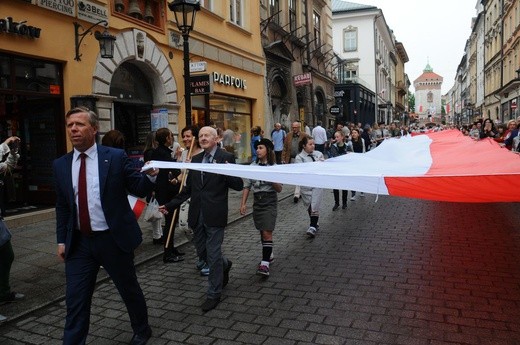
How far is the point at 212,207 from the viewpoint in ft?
15.4

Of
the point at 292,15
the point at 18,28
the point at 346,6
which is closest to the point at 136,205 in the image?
the point at 18,28

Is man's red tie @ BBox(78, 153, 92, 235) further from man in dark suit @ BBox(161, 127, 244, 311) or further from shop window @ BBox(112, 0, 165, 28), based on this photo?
shop window @ BBox(112, 0, 165, 28)

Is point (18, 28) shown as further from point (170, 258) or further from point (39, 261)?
point (170, 258)

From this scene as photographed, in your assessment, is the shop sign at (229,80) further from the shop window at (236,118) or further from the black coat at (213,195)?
the black coat at (213,195)

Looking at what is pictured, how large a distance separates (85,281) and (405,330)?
2.80 metres

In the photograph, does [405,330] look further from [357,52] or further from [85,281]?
[357,52]

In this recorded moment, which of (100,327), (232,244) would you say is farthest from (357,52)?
(100,327)

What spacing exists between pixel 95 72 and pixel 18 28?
2.06 metres

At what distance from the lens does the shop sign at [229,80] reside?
50.3 ft

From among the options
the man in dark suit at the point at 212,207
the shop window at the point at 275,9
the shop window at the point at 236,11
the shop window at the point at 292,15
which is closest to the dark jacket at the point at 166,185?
the man in dark suit at the point at 212,207

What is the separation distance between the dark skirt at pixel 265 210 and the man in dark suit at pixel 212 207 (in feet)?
3.05

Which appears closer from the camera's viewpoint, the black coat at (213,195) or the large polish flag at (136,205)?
the large polish flag at (136,205)

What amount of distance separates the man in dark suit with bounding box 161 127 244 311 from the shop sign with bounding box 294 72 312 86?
17704 mm

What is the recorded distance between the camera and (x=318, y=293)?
4.97m
